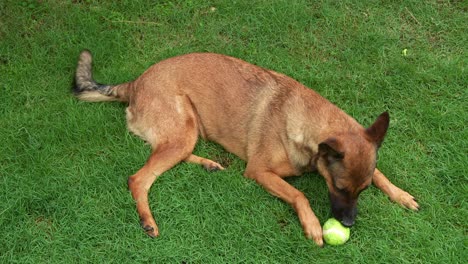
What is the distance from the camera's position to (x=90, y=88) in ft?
19.1

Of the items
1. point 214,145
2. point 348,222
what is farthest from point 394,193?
point 214,145

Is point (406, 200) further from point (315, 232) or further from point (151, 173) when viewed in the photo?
point (151, 173)

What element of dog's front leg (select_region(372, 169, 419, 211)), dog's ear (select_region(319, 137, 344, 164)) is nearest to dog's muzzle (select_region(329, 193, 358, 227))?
dog's ear (select_region(319, 137, 344, 164))

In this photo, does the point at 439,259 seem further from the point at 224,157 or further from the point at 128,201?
the point at 128,201

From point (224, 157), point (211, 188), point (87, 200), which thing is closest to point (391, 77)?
point (224, 157)

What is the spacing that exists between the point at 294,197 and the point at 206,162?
42.6 inches

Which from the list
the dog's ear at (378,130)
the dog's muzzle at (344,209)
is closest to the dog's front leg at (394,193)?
the dog's muzzle at (344,209)

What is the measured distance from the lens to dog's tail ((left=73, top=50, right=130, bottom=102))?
5.73 metres

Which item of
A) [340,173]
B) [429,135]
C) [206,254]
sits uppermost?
[340,173]

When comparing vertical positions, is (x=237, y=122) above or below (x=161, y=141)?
above

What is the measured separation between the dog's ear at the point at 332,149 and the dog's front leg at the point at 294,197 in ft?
1.90

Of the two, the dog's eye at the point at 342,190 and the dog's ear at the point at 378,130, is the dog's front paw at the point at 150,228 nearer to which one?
the dog's eye at the point at 342,190

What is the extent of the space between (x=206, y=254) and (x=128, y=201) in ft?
3.19

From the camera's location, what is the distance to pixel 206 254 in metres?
4.43
